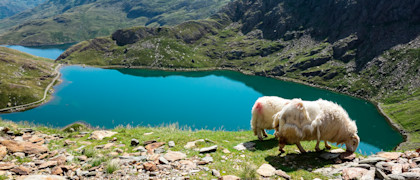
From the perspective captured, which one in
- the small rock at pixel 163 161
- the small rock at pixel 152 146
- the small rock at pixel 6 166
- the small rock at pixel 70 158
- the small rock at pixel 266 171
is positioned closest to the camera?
the small rock at pixel 6 166

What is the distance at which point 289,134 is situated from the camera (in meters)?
11.1

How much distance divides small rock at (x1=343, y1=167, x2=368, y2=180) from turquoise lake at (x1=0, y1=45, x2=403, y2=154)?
282ft

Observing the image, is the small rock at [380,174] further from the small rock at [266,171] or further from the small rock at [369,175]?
the small rock at [266,171]

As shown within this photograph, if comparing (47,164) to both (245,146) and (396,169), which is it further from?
(396,169)

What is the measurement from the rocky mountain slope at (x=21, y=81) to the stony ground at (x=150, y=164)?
16481cm

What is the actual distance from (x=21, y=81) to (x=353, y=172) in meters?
204

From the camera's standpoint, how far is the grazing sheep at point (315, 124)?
36.3 ft

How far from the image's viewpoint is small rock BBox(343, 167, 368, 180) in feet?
25.9

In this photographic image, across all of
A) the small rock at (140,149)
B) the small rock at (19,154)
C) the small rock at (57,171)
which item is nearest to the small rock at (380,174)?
the small rock at (140,149)

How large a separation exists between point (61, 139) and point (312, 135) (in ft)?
48.2

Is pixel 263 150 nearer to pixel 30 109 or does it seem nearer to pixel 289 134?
pixel 289 134

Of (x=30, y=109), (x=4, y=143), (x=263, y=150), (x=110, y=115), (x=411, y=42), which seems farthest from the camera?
(x=411, y=42)

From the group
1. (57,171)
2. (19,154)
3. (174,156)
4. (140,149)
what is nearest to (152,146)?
(140,149)

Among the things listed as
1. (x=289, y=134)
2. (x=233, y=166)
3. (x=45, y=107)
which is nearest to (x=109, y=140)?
(x=233, y=166)
